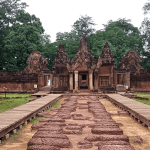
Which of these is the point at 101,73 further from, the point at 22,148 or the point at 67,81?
the point at 22,148

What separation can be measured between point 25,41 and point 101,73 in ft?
59.6

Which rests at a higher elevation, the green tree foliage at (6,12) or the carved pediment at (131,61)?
the green tree foliage at (6,12)

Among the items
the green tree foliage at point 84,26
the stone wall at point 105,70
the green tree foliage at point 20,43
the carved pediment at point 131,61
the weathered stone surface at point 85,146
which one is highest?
the green tree foliage at point 84,26

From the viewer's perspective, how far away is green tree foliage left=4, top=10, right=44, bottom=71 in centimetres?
3064

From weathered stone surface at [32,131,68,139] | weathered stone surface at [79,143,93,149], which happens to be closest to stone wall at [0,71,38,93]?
weathered stone surface at [32,131,68,139]

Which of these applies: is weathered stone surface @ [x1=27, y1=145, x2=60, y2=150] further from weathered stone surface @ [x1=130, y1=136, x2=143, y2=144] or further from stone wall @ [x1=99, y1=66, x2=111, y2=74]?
stone wall @ [x1=99, y1=66, x2=111, y2=74]

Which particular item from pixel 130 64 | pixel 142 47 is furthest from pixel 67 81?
pixel 142 47

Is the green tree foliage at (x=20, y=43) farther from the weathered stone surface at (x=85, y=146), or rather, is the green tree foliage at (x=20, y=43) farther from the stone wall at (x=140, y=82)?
the weathered stone surface at (x=85, y=146)

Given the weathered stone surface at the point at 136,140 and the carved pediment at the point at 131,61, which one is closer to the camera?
the weathered stone surface at the point at 136,140

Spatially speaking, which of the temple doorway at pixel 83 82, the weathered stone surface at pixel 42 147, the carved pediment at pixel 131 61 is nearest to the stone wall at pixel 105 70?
the temple doorway at pixel 83 82

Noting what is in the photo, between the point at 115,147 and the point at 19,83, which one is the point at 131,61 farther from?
the point at 115,147

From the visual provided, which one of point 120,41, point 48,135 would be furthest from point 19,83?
point 120,41

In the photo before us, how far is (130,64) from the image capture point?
27625 millimetres

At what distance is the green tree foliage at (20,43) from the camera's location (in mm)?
30641
